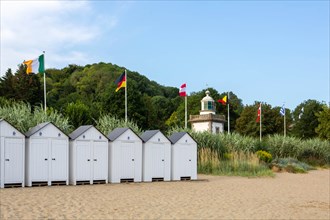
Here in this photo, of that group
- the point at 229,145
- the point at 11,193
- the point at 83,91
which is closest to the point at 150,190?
→ the point at 11,193

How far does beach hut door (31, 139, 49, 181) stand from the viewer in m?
15.6

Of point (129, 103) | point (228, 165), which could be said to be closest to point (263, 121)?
point (129, 103)

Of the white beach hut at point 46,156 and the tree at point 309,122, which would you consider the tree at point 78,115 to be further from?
the tree at point 309,122

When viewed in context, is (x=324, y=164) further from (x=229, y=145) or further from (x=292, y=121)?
(x=292, y=121)

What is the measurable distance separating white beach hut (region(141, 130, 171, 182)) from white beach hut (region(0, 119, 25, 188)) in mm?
5259

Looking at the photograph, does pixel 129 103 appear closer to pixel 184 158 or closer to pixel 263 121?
pixel 263 121

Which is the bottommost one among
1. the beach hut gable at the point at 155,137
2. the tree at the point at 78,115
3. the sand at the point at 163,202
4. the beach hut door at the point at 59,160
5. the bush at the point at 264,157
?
the sand at the point at 163,202

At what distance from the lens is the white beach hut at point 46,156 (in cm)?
1562

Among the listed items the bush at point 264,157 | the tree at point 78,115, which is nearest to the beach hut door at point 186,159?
the bush at point 264,157

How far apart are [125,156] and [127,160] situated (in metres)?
0.18

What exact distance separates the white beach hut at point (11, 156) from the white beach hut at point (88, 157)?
6.57ft

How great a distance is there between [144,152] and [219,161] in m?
8.03

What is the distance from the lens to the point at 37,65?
25312 mm

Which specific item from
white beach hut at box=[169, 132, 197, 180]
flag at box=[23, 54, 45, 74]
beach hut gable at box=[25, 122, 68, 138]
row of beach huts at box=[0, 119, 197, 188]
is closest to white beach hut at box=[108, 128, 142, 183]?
row of beach huts at box=[0, 119, 197, 188]
